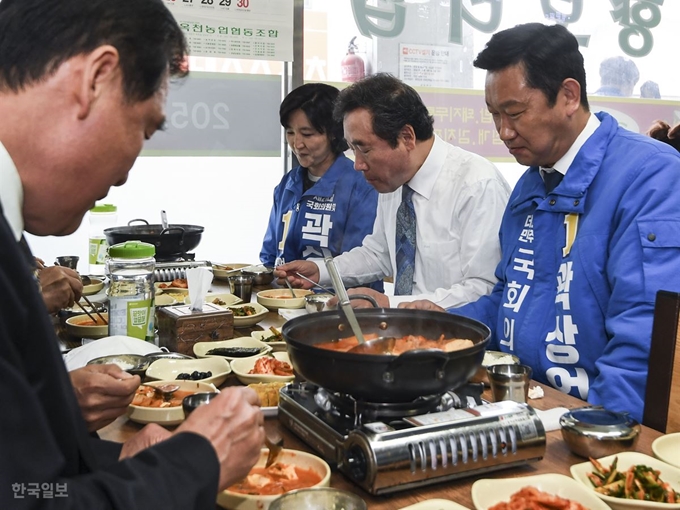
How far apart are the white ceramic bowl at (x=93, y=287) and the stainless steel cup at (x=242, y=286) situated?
0.64m

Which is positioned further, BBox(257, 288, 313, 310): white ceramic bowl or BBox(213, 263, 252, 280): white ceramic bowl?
BBox(213, 263, 252, 280): white ceramic bowl

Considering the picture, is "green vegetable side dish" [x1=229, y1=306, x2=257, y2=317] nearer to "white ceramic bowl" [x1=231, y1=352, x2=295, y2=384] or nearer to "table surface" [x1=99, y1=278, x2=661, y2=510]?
"white ceramic bowl" [x1=231, y1=352, x2=295, y2=384]

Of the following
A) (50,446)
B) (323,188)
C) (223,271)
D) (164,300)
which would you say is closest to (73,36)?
(50,446)

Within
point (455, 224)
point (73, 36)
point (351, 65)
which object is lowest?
point (455, 224)

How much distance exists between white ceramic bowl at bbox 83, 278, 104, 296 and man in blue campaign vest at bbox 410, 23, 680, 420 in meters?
1.60

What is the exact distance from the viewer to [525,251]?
236cm

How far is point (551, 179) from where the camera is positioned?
7.89 feet

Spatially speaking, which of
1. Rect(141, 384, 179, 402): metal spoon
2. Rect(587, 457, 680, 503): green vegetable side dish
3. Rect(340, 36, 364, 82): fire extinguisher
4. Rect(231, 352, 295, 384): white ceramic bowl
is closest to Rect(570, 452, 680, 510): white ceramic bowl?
Rect(587, 457, 680, 503): green vegetable side dish

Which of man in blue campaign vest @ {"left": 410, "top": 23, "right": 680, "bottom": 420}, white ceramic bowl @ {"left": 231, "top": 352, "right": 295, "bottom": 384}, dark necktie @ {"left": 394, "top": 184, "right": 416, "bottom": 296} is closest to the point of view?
white ceramic bowl @ {"left": 231, "top": 352, "right": 295, "bottom": 384}

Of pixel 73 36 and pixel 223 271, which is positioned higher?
pixel 73 36

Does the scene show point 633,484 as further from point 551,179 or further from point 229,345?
point 551,179

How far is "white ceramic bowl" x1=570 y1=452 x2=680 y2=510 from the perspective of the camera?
1150mm

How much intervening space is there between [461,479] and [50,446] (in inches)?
29.0

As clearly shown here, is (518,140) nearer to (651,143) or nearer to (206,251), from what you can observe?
(651,143)
